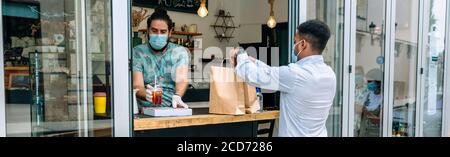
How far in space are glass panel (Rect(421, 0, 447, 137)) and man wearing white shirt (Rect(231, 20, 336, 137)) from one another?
2.82 metres

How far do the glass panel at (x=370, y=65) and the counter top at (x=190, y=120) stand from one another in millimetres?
1171

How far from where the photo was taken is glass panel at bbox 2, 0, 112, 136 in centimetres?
184

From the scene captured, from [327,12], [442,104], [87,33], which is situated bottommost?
[442,104]

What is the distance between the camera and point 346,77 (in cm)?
338

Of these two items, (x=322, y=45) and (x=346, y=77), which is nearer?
(x=322, y=45)

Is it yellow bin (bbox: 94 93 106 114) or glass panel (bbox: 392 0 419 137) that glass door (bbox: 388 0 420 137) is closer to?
glass panel (bbox: 392 0 419 137)

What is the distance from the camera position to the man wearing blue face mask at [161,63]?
2.90 meters

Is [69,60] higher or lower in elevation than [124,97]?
higher

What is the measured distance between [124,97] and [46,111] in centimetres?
38

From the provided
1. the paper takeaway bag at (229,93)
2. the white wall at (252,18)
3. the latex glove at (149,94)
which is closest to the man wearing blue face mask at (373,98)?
the paper takeaway bag at (229,93)

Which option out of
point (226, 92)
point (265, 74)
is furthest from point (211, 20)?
point (265, 74)
